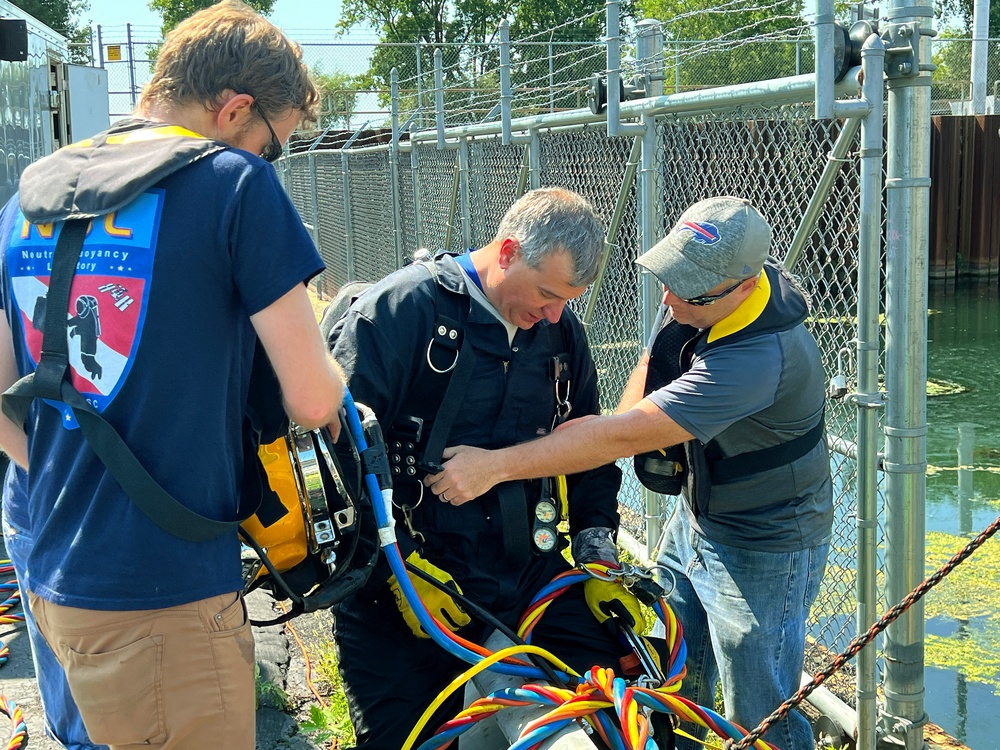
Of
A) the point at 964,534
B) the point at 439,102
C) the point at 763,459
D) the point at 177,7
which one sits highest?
the point at 177,7

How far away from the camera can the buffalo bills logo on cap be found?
275 centimetres

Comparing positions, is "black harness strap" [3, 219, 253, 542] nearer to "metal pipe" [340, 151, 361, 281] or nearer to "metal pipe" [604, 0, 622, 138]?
"metal pipe" [604, 0, 622, 138]

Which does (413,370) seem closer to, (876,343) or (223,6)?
(223,6)

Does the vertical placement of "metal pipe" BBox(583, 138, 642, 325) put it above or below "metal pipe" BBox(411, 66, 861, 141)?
below

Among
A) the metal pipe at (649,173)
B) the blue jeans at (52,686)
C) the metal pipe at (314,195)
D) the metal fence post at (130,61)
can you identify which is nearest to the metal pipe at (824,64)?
the metal pipe at (649,173)

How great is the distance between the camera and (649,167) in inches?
173

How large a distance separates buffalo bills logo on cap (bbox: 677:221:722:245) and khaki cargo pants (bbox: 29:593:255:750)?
150cm

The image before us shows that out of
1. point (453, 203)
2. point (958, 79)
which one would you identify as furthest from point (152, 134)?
point (958, 79)

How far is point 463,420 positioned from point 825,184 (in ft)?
4.59

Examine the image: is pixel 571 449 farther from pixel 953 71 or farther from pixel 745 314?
pixel 953 71

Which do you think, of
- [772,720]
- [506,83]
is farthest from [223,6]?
[506,83]

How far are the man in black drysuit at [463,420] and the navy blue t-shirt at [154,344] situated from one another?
840 millimetres

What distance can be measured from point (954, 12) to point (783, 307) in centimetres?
4662

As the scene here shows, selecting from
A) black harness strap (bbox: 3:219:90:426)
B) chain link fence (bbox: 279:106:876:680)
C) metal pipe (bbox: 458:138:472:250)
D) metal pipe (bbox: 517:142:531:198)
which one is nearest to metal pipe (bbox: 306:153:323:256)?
chain link fence (bbox: 279:106:876:680)
